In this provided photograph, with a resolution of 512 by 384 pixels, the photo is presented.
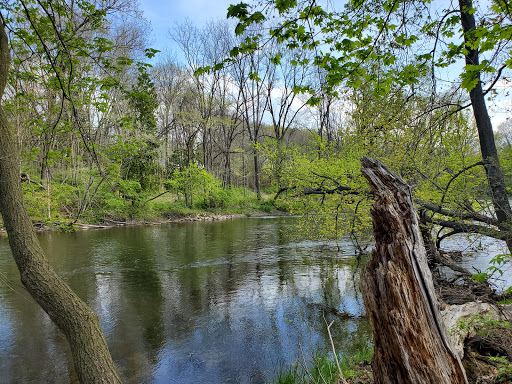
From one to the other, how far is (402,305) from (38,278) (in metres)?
3.57

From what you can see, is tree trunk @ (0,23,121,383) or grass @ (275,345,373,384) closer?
tree trunk @ (0,23,121,383)

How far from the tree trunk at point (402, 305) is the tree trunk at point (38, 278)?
2.88m

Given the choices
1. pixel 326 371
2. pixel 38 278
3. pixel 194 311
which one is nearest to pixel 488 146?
pixel 326 371

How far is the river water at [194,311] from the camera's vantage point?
5.27 metres

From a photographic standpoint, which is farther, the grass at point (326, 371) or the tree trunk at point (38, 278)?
the grass at point (326, 371)

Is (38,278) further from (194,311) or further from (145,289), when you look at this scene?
(145,289)

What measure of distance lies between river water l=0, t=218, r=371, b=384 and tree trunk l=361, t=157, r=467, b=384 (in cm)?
190

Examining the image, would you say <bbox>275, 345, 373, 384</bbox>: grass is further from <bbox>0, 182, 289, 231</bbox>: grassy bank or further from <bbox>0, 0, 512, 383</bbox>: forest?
<bbox>0, 182, 289, 231</bbox>: grassy bank

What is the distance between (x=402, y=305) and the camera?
2117 mm

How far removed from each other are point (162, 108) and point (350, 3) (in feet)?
103

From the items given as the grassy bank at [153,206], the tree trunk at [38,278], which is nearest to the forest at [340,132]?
the tree trunk at [38,278]

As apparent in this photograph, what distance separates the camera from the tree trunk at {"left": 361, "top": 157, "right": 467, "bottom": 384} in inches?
80.6

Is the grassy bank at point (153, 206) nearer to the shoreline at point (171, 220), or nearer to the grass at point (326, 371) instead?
the shoreline at point (171, 220)

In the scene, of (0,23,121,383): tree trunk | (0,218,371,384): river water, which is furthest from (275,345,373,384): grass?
(0,23,121,383): tree trunk
